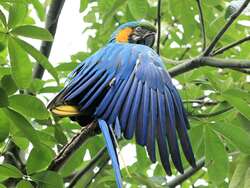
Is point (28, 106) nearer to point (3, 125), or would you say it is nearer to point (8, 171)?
point (3, 125)

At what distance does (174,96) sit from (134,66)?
23 cm

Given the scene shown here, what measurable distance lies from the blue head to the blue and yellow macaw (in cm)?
37

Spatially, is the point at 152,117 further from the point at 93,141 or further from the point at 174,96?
the point at 93,141

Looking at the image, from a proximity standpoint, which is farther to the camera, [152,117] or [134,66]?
[134,66]

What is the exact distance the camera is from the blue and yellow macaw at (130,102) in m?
1.83

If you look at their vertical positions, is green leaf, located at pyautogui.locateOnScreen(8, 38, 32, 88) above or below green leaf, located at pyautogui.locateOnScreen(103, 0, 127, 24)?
below

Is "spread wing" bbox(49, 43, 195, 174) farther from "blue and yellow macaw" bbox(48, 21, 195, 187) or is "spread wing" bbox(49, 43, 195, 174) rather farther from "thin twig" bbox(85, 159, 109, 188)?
"thin twig" bbox(85, 159, 109, 188)

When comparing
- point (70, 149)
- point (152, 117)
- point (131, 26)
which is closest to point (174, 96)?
point (152, 117)

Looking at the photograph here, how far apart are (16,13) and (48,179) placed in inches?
22.8

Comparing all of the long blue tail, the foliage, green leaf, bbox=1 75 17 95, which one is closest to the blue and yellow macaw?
the long blue tail

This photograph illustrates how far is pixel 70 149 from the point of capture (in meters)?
1.95

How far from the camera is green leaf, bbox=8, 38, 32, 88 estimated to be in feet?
6.10

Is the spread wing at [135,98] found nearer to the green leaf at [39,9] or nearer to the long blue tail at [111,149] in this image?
the long blue tail at [111,149]

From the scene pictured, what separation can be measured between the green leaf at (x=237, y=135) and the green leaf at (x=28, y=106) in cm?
67
